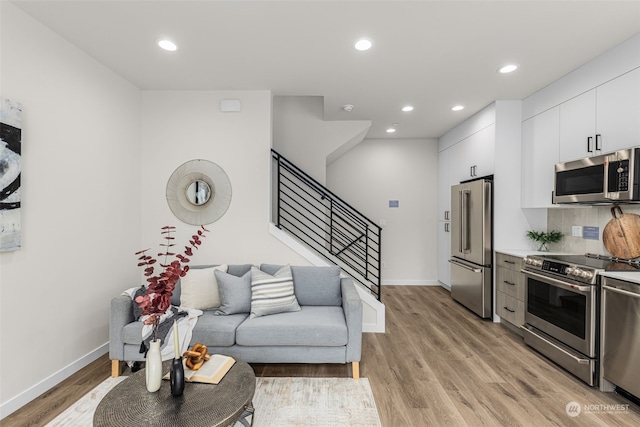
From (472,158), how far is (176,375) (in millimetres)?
4426

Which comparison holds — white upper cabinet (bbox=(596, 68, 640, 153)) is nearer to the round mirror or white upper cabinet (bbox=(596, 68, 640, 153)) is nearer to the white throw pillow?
the white throw pillow

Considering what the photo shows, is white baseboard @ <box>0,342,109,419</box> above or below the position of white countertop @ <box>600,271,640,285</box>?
below

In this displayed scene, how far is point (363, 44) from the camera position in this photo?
254 cm

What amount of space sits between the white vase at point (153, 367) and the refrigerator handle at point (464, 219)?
388 centimetres

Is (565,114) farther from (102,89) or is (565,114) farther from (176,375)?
(102,89)

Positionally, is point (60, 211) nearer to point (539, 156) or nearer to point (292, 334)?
point (292, 334)

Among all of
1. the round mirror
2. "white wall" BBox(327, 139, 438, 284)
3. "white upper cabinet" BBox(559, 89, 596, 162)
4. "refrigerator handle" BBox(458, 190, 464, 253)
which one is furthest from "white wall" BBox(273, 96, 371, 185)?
"white upper cabinet" BBox(559, 89, 596, 162)

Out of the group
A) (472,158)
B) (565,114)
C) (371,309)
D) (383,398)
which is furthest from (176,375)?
(472,158)

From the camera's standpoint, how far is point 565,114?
315 centimetres

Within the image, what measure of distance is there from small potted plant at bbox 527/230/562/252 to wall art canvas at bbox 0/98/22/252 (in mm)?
4902

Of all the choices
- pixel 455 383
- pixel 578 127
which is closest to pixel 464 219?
pixel 578 127

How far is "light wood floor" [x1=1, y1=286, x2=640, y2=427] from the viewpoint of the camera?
6.81ft

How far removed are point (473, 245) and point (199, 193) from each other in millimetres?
3492

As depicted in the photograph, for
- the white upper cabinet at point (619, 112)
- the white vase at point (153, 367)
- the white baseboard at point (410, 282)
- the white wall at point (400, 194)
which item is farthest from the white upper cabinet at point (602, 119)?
the white vase at point (153, 367)
